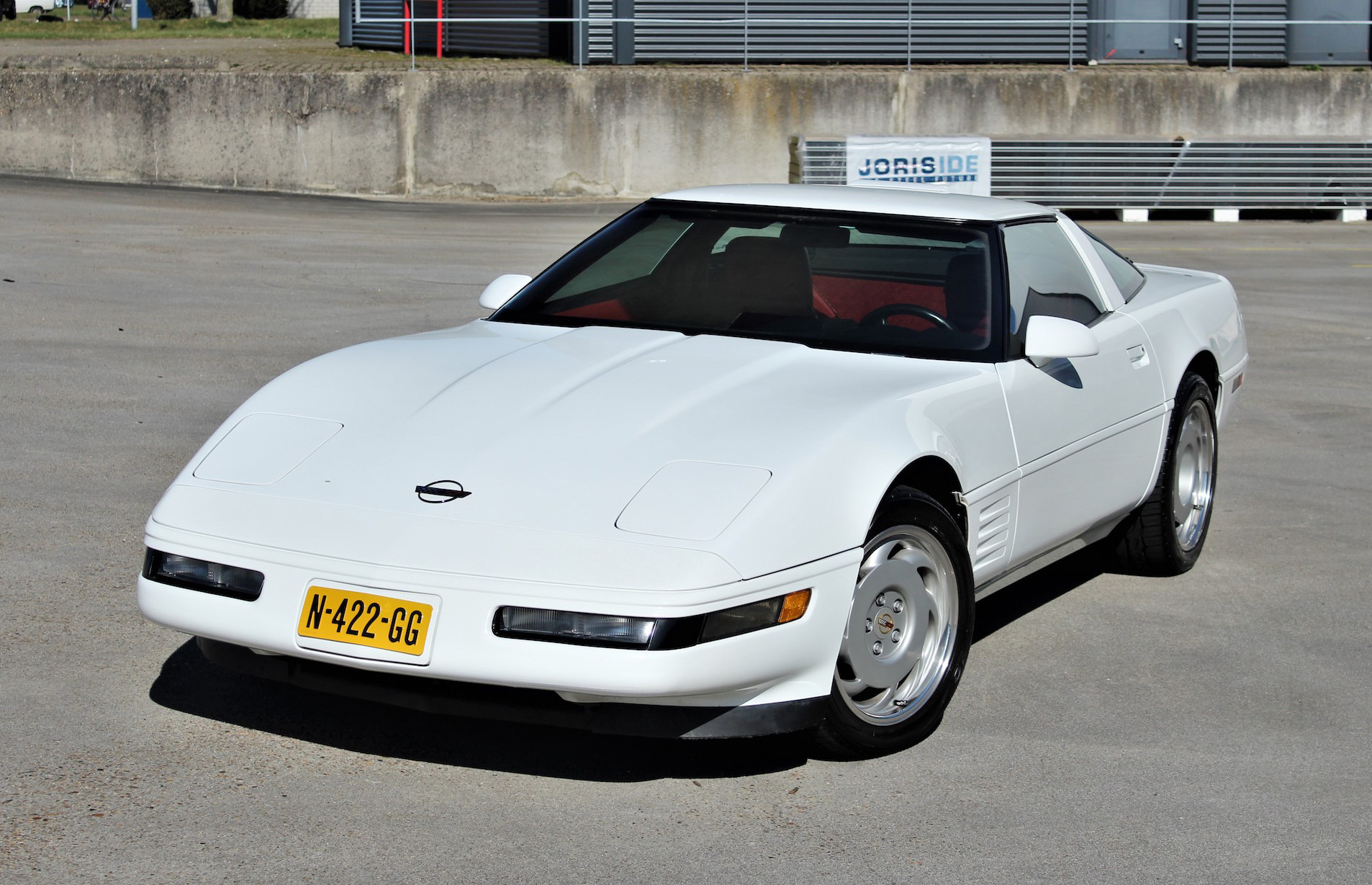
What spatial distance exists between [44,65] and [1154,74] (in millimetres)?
15051

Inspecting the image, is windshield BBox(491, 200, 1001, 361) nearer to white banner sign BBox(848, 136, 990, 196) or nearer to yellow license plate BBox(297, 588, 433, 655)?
yellow license plate BBox(297, 588, 433, 655)

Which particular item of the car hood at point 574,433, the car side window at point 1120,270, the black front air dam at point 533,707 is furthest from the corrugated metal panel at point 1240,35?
the black front air dam at point 533,707

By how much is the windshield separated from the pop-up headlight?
1.63 m

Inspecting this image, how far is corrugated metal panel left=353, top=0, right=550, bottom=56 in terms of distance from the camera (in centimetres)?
2383

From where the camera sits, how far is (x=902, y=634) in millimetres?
4250

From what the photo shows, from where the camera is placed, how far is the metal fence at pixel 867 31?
22.9m

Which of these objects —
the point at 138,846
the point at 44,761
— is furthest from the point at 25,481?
the point at 138,846

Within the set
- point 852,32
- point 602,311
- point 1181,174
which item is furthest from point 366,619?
point 852,32

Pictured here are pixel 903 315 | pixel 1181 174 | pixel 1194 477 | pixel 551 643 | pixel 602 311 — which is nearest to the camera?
pixel 551 643

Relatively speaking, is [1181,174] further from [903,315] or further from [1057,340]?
[1057,340]

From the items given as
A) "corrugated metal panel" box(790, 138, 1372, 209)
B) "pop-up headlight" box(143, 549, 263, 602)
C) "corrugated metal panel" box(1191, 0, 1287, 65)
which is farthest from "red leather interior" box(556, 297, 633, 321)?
"corrugated metal panel" box(1191, 0, 1287, 65)

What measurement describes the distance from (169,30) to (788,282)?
30.4 metres

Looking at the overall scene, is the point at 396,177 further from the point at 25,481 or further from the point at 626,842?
the point at 626,842

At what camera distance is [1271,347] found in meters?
11.3
